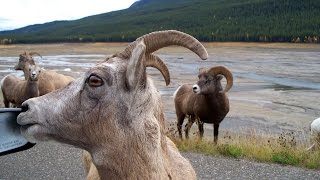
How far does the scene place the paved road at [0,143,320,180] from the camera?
7497mm

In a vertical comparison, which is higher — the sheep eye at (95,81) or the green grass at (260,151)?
the sheep eye at (95,81)

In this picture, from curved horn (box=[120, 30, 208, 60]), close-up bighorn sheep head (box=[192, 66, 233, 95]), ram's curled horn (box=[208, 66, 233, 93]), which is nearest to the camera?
curved horn (box=[120, 30, 208, 60])

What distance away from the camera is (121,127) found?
3131 millimetres

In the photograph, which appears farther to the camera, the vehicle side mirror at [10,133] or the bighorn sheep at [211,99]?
the bighorn sheep at [211,99]

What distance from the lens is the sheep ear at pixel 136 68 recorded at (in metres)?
3.01

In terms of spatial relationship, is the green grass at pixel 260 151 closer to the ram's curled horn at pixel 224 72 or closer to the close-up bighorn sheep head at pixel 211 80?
the ram's curled horn at pixel 224 72

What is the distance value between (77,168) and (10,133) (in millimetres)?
4495

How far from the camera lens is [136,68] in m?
3.05

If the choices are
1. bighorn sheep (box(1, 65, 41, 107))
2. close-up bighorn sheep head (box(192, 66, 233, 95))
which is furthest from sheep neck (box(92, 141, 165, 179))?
bighorn sheep (box(1, 65, 41, 107))

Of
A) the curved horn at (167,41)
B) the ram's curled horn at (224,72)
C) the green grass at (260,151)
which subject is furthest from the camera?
the ram's curled horn at (224,72)

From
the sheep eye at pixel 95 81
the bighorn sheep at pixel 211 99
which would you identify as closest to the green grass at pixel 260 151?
the bighorn sheep at pixel 211 99

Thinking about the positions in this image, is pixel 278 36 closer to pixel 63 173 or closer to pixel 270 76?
pixel 270 76

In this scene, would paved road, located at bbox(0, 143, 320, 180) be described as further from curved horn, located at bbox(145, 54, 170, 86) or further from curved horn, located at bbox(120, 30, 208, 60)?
curved horn, located at bbox(120, 30, 208, 60)

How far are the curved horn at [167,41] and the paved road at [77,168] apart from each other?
4.49 m
